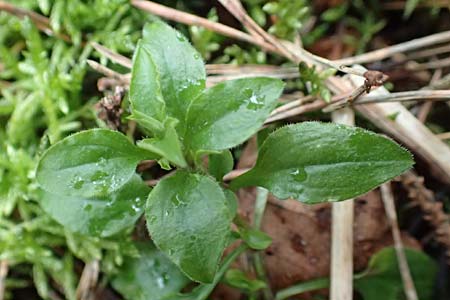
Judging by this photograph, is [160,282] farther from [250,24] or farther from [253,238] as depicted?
[250,24]

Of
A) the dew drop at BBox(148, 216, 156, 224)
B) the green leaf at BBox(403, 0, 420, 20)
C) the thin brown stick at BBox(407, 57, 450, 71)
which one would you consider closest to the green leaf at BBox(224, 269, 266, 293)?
the dew drop at BBox(148, 216, 156, 224)

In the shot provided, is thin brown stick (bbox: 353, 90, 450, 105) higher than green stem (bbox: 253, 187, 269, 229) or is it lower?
higher

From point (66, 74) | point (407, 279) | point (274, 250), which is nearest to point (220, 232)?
point (274, 250)

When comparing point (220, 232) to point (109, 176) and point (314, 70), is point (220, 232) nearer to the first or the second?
point (109, 176)

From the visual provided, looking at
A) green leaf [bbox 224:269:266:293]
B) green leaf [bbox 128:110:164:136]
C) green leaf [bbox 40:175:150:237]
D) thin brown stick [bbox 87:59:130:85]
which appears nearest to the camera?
green leaf [bbox 128:110:164:136]

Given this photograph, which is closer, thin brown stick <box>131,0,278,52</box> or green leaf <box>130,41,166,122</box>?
green leaf <box>130,41,166,122</box>

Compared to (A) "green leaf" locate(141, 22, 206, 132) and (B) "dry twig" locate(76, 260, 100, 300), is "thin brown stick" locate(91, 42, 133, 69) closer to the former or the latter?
(A) "green leaf" locate(141, 22, 206, 132)
